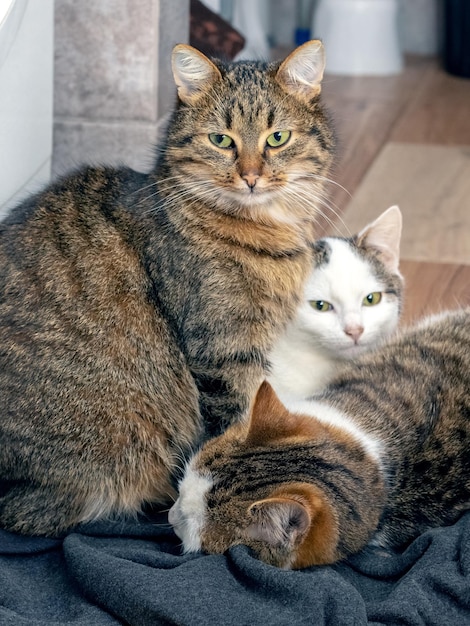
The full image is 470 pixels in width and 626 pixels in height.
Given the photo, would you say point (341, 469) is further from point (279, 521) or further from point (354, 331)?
point (354, 331)

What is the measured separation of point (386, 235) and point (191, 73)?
57 cm

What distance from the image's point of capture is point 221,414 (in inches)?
67.1

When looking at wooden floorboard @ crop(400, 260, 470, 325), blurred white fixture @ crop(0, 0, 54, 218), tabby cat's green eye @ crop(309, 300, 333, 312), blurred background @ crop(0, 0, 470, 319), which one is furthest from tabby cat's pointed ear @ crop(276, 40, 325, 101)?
wooden floorboard @ crop(400, 260, 470, 325)

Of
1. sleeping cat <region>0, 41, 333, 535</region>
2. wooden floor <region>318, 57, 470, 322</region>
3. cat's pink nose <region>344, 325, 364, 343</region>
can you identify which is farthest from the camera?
wooden floor <region>318, 57, 470, 322</region>

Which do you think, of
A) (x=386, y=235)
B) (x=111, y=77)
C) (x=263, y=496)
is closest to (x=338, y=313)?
(x=386, y=235)

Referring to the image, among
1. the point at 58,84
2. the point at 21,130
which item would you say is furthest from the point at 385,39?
the point at 21,130

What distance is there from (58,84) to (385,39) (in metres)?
2.18

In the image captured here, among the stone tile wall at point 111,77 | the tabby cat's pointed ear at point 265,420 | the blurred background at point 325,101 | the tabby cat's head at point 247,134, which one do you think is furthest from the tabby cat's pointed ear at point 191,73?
the stone tile wall at point 111,77

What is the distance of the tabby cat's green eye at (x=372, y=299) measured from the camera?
6.51 ft

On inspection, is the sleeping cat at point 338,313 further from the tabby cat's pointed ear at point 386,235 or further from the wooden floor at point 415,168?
A: the wooden floor at point 415,168

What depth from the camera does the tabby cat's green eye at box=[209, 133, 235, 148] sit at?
1.73 metres

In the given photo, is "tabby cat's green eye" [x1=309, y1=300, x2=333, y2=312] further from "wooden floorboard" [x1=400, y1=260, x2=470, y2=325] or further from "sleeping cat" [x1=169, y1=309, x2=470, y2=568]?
"wooden floorboard" [x1=400, y1=260, x2=470, y2=325]

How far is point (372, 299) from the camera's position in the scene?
6.54ft

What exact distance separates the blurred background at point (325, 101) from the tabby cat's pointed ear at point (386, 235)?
145 mm
